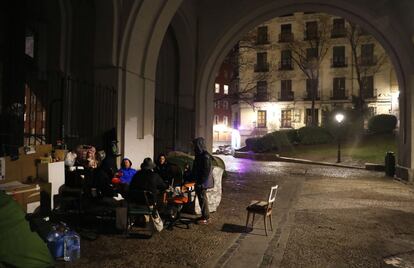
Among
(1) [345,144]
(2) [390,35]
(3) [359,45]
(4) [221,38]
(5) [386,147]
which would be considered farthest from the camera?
(3) [359,45]

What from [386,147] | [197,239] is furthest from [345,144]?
[197,239]

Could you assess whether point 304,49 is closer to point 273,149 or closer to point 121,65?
point 273,149

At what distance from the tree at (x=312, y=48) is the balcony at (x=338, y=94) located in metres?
1.88

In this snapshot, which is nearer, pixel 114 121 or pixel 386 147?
pixel 114 121

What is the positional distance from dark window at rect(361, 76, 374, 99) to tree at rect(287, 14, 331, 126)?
194 inches

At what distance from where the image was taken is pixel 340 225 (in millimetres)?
7496

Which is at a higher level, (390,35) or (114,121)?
(390,35)

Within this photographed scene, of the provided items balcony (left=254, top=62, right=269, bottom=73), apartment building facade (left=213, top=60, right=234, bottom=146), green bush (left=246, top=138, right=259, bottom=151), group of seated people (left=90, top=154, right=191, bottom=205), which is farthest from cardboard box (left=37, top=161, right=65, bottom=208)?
apartment building facade (left=213, top=60, right=234, bottom=146)

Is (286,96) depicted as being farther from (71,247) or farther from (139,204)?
(71,247)

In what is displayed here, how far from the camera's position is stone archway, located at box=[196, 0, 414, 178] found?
1408cm

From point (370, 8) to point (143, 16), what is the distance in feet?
31.3

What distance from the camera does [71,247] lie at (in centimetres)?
516

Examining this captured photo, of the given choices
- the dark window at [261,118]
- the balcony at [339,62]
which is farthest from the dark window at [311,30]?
the dark window at [261,118]

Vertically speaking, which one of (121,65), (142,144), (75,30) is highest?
(75,30)
